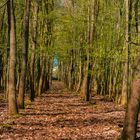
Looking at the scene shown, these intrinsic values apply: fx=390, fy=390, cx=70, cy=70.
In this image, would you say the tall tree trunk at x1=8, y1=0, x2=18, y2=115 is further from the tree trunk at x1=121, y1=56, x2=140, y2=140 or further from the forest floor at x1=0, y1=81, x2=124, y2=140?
the tree trunk at x1=121, y1=56, x2=140, y2=140

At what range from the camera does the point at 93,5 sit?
102ft

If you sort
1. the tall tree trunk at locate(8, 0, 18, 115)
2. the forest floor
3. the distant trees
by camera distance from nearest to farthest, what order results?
the forest floor
the tall tree trunk at locate(8, 0, 18, 115)
the distant trees

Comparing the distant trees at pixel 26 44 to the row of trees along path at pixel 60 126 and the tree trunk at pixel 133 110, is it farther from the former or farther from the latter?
the tree trunk at pixel 133 110

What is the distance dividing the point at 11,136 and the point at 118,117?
299 inches

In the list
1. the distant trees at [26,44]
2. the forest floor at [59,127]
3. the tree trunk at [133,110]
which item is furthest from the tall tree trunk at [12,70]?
the tree trunk at [133,110]

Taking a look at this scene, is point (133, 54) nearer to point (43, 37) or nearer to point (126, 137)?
point (126, 137)

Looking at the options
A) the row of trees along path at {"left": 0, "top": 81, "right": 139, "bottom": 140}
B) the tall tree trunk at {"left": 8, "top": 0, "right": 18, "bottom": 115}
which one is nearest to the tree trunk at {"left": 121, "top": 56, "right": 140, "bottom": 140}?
the row of trees along path at {"left": 0, "top": 81, "right": 139, "bottom": 140}

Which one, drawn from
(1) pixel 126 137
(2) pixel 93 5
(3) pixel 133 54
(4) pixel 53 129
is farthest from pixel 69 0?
(1) pixel 126 137

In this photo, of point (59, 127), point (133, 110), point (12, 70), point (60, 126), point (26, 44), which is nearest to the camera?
point (133, 110)

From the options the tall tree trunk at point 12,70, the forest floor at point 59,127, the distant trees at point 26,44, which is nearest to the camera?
the forest floor at point 59,127

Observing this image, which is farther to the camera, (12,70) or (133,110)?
(12,70)

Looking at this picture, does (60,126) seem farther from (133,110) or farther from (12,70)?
(133,110)

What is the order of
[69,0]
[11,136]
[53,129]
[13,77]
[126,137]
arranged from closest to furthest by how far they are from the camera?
[126,137] → [11,136] → [53,129] → [13,77] → [69,0]

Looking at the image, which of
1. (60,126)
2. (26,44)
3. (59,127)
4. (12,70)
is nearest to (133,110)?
(59,127)
